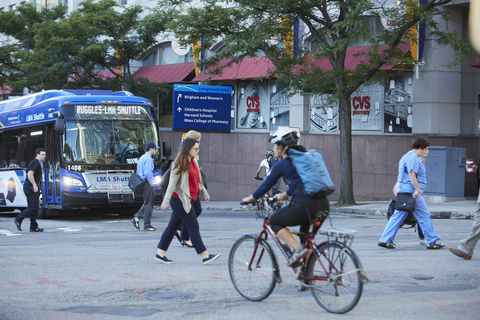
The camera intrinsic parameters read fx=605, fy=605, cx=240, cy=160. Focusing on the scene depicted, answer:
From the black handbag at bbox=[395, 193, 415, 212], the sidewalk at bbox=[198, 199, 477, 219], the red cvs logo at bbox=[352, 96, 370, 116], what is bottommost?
the sidewalk at bbox=[198, 199, 477, 219]

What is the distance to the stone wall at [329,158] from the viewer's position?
20578 mm

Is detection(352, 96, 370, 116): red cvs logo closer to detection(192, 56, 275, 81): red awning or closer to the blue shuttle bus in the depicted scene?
detection(192, 56, 275, 81): red awning

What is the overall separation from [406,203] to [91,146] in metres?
8.94

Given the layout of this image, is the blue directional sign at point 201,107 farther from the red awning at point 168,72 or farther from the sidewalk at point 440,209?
the sidewalk at point 440,209

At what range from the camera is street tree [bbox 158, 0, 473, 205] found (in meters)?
16.6

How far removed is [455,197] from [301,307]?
1379cm

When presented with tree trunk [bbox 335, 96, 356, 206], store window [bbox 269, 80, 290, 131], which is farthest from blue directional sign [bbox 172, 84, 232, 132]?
tree trunk [bbox 335, 96, 356, 206]

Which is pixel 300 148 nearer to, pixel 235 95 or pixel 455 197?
pixel 455 197

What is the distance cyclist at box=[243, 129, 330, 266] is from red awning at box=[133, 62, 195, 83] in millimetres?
21989

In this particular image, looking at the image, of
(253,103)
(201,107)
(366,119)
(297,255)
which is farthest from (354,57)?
(297,255)

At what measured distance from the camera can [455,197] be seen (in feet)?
59.9

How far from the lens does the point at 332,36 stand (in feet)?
61.1

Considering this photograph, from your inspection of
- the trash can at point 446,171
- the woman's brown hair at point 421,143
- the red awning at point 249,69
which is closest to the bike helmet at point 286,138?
the woman's brown hair at point 421,143

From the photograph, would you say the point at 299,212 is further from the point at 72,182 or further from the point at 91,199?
the point at 72,182
